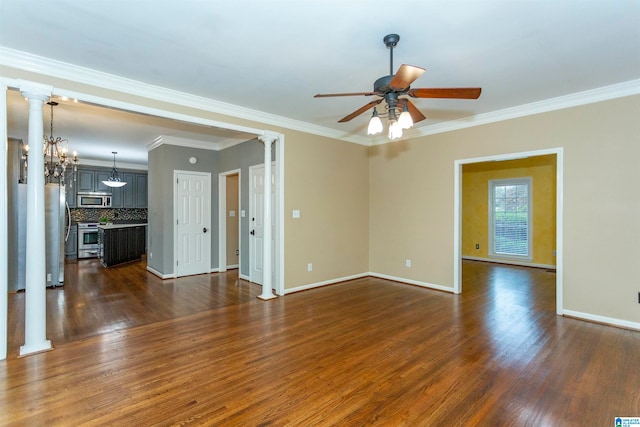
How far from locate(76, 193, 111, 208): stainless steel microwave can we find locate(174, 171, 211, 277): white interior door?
442 cm

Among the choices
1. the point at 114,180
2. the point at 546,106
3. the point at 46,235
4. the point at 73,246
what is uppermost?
the point at 546,106

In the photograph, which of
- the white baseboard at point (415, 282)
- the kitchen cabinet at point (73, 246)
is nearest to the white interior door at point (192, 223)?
the white baseboard at point (415, 282)

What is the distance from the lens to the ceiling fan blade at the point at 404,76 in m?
2.05

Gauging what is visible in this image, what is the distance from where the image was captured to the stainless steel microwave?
28.8 feet

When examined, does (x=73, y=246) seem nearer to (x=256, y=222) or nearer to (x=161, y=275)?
(x=161, y=275)

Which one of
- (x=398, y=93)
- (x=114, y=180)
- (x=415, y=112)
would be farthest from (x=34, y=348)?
(x=114, y=180)

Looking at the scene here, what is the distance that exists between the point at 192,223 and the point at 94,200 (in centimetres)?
460

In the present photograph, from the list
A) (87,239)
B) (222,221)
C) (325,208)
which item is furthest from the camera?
(87,239)

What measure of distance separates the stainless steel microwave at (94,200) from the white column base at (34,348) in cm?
716

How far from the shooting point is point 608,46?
2723mm

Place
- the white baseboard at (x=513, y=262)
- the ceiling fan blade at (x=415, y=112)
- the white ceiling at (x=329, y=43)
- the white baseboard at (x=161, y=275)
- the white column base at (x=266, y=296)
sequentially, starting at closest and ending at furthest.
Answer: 1. the white ceiling at (x=329, y=43)
2. the ceiling fan blade at (x=415, y=112)
3. the white column base at (x=266, y=296)
4. the white baseboard at (x=161, y=275)
5. the white baseboard at (x=513, y=262)

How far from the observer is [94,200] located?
893cm

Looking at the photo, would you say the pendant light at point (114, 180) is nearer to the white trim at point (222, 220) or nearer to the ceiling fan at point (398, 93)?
the white trim at point (222, 220)

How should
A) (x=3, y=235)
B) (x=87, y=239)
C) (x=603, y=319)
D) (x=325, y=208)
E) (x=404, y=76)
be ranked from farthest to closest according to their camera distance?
1. (x=87, y=239)
2. (x=325, y=208)
3. (x=603, y=319)
4. (x=3, y=235)
5. (x=404, y=76)
